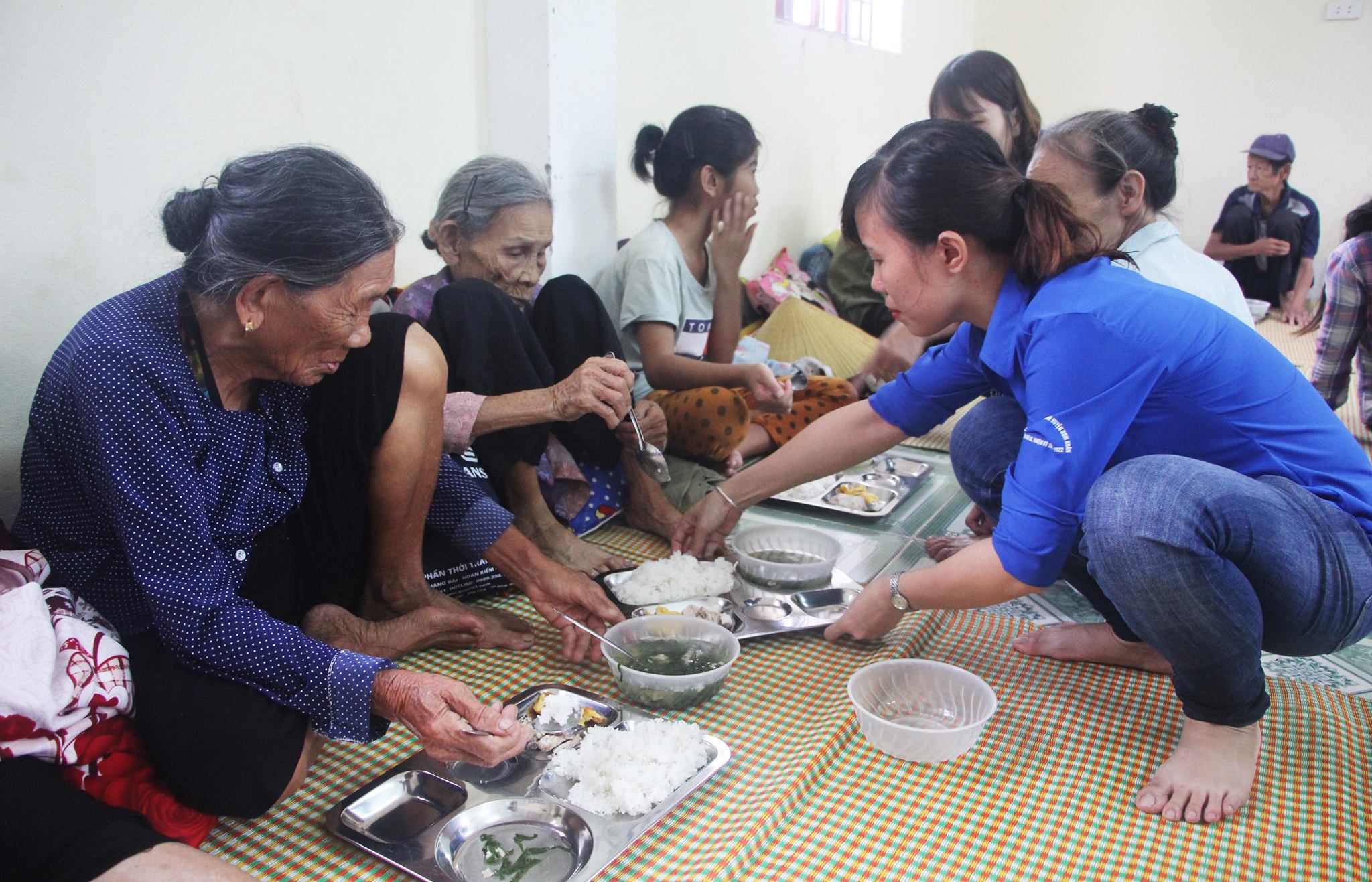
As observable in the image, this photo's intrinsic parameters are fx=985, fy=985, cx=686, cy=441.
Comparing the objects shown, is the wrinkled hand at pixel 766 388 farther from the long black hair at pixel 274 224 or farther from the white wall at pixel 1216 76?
the white wall at pixel 1216 76

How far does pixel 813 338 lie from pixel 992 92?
Result: 1.26m

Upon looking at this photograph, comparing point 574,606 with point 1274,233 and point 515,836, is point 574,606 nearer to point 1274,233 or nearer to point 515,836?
point 515,836

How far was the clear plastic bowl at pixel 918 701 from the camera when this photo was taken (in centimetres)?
162

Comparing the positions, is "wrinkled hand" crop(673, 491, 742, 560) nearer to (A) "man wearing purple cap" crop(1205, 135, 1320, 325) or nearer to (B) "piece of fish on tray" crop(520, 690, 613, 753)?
(B) "piece of fish on tray" crop(520, 690, 613, 753)

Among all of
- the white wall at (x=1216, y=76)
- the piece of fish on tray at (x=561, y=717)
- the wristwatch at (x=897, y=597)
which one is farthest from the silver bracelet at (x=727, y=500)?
the white wall at (x=1216, y=76)

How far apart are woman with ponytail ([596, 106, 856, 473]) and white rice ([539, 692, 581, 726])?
1308 millimetres

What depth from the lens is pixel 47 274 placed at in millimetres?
2035

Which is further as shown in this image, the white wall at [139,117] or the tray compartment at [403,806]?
the white wall at [139,117]

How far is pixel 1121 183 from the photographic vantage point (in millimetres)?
2311

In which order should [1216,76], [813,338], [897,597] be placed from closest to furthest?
1. [897,597]
2. [813,338]
3. [1216,76]

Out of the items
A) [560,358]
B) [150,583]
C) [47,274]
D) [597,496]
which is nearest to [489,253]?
[560,358]

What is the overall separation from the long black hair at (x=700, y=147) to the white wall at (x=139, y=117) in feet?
2.58

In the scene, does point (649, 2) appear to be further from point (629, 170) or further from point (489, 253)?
point (489, 253)

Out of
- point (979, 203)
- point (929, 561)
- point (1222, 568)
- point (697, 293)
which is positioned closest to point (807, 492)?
point (929, 561)
